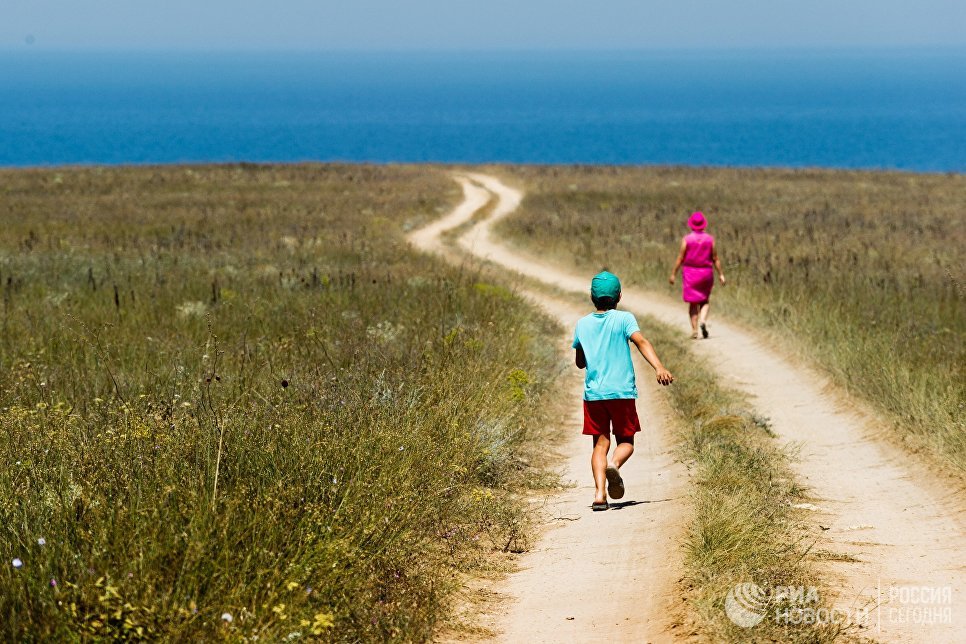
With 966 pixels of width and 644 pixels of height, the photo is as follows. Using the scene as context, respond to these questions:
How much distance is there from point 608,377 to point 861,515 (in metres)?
2.05

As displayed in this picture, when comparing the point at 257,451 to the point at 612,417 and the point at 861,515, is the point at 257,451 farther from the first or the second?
the point at 861,515

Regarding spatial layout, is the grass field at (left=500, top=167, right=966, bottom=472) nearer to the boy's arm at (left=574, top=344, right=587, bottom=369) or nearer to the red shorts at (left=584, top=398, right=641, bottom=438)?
the red shorts at (left=584, top=398, right=641, bottom=438)

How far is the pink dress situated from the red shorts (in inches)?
325

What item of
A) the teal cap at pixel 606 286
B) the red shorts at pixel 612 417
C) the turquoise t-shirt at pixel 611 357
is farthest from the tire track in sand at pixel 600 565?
the teal cap at pixel 606 286

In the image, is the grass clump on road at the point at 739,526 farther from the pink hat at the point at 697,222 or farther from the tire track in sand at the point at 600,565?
the pink hat at the point at 697,222

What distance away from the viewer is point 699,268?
15.7 meters

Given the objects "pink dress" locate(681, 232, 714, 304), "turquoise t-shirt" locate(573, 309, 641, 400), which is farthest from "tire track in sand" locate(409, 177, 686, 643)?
"pink dress" locate(681, 232, 714, 304)

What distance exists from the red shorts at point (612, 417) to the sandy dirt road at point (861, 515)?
82cm

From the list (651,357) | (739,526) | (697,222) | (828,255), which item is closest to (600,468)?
(651,357)

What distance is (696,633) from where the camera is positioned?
513 cm

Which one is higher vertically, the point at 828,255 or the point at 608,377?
the point at 608,377

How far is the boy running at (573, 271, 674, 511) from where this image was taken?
7488 mm

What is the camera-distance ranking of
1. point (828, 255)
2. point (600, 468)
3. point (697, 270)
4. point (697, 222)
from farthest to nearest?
point (828, 255) < point (697, 270) < point (697, 222) < point (600, 468)

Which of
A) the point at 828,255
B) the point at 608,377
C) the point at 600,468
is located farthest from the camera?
the point at 828,255
